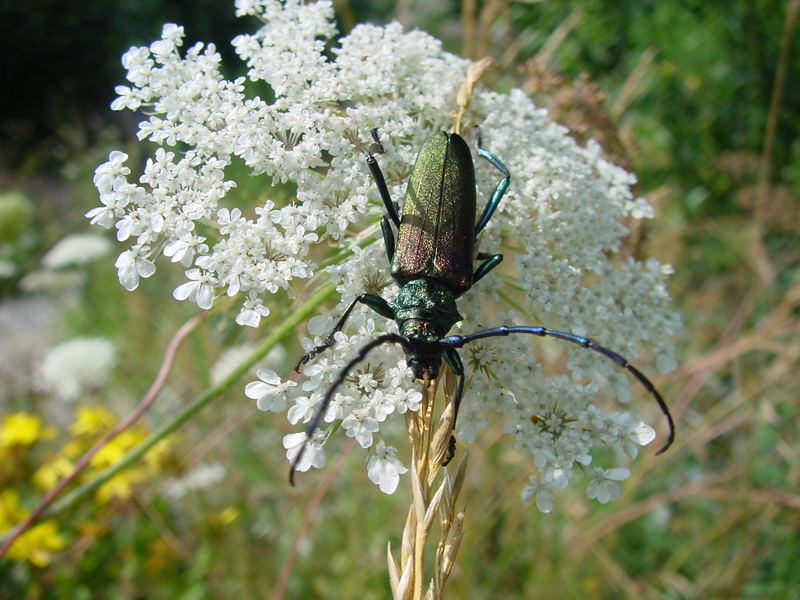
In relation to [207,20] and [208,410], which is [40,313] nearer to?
[207,20]

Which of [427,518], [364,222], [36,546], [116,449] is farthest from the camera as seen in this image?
[116,449]

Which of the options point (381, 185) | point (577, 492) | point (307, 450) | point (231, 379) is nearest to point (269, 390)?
point (307, 450)

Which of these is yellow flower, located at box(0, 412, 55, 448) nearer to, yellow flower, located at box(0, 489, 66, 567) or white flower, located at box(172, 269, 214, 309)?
yellow flower, located at box(0, 489, 66, 567)

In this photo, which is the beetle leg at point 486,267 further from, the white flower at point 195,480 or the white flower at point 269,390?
the white flower at point 195,480

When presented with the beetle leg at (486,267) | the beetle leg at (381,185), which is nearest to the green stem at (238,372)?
the beetle leg at (381,185)

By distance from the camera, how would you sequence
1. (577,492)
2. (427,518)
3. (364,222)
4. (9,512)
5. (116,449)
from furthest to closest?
(577,492)
(116,449)
(9,512)
(364,222)
(427,518)

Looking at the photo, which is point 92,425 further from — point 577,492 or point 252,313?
point 577,492

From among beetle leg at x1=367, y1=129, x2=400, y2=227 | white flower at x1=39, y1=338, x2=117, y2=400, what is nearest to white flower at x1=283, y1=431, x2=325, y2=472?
beetle leg at x1=367, y1=129, x2=400, y2=227
